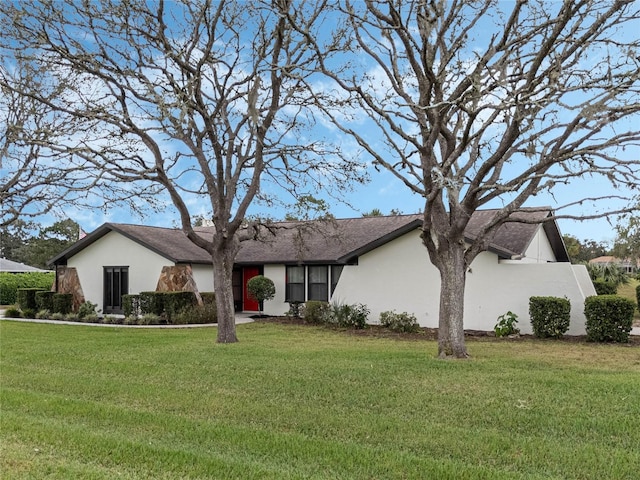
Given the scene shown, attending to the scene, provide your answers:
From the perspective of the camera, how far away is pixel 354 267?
1981 cm

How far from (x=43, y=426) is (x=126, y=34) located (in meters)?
9.99

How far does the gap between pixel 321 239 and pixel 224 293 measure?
371 inches

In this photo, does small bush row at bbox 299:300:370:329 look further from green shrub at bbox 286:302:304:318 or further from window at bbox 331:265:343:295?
window at bbox 331:265:343:295

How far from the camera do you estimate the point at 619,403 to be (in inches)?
282

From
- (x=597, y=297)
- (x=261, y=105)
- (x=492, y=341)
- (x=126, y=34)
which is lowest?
(x=492, y=341)

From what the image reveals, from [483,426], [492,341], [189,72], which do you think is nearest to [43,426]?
[483,426]

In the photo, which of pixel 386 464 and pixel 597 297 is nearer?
pixel 386 464

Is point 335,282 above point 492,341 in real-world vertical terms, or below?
above

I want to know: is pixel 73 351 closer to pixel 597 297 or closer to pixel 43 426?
pixel 43 426

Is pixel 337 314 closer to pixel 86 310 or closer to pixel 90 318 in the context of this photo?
pixel 90 318

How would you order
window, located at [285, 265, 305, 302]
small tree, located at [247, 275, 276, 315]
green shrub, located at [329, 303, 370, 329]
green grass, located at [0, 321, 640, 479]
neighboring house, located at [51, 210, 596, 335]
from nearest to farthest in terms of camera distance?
1. green grass, located at [0, 321, 640, 479]
2. neighboring house, located at [51, 210, 596, 335]
3. green shrub, located at [329, 303, 370, 329]
4. small tree, located at [247, 275, 276, 315]
5. window, located at [285, 265, 305, 302]

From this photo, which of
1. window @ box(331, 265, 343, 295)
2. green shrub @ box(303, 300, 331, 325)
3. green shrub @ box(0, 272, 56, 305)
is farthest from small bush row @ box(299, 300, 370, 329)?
green shrub @ box(0, 272, 56, 305)

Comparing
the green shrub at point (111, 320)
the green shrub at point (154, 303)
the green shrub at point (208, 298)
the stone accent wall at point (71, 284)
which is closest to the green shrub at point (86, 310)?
the green shrub at point (111, 320)

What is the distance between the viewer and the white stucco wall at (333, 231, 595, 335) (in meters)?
16.0
